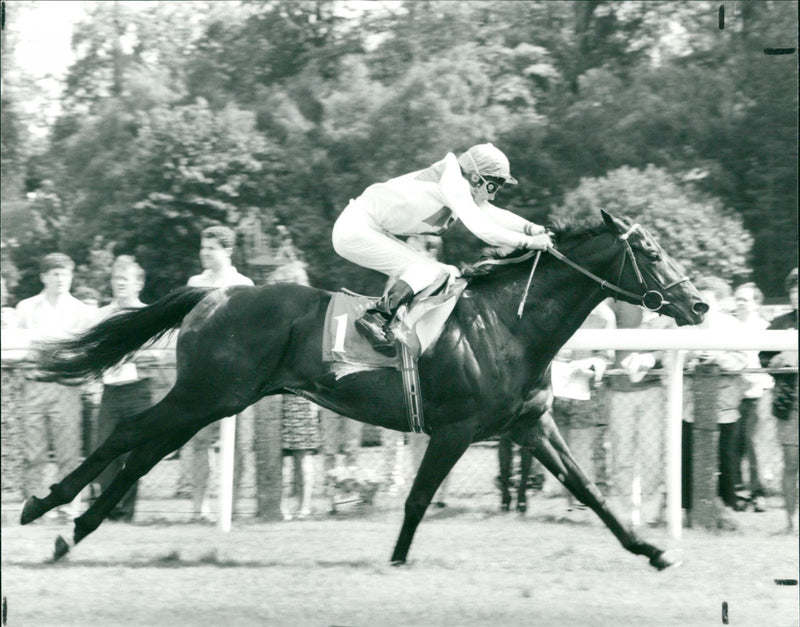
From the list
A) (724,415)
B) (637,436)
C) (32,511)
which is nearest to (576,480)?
(637,436)

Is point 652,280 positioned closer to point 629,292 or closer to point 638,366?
point 629,292

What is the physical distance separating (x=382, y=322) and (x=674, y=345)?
2076 millimetres

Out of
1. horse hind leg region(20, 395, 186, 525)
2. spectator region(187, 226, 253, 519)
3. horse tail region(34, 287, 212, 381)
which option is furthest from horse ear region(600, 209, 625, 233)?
spectator region(187, 226, 253, 519)

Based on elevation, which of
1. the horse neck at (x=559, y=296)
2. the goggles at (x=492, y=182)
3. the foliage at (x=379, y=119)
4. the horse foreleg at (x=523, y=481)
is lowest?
the horse foreleg at (x=523, y=481)

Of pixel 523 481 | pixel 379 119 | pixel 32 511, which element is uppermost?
pixel 379 119

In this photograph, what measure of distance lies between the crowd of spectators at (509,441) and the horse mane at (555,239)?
1609mm

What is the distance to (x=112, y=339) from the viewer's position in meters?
6.12

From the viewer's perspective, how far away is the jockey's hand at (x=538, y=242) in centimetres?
561

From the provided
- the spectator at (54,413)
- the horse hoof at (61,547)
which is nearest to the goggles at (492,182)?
the horse hoof at (61,547)

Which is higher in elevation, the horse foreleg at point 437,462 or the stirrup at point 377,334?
the stirrup at point 377,334

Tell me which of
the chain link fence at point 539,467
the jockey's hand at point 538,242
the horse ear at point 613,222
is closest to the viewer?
the jockey's hand at point 538,242

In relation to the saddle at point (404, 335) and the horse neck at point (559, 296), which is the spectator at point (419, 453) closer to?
the saddle at point (404, 335)

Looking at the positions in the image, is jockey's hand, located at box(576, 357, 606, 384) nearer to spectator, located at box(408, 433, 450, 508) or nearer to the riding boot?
spectator, located at box(408, 433, 450, 508)

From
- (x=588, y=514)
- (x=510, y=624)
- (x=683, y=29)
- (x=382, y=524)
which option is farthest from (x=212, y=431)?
(x=683, y=29)
